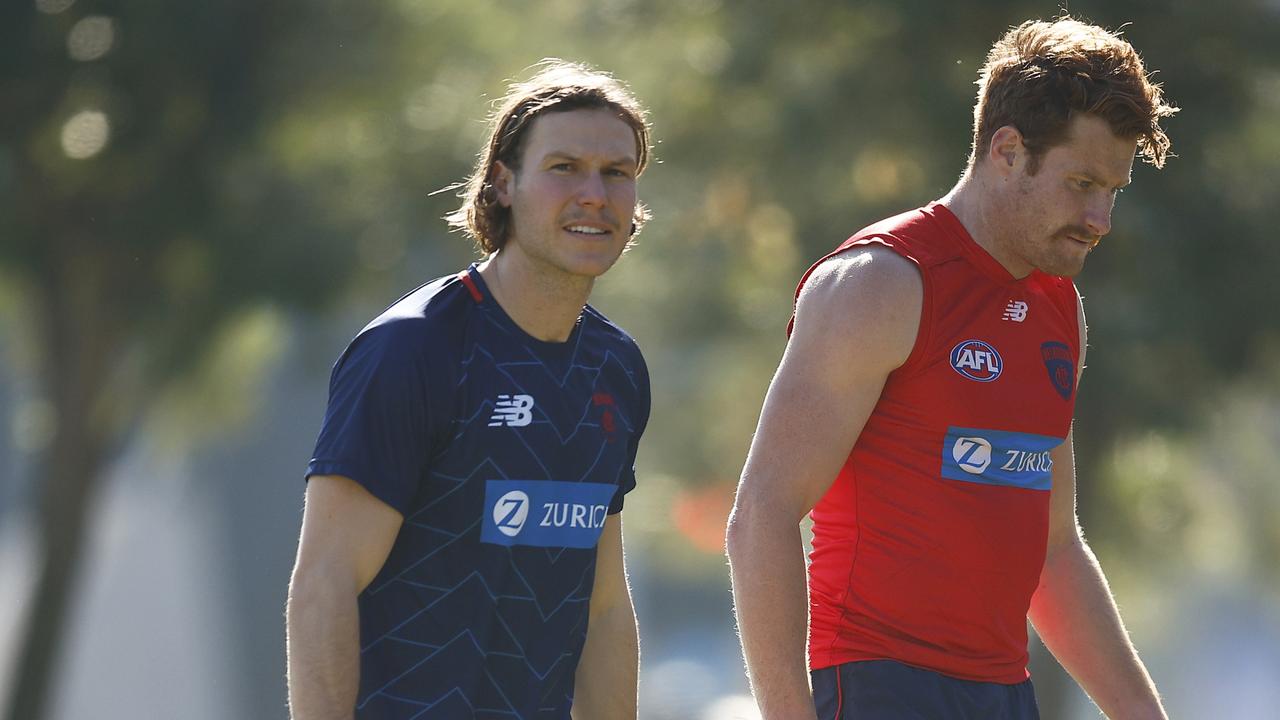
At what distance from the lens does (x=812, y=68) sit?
1472cm

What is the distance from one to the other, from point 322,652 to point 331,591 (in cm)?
11

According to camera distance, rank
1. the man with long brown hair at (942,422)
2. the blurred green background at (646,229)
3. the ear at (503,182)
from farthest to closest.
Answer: the blurred green background at (646,229), the ear at (503,182), the man with long brown hair at (942,422)

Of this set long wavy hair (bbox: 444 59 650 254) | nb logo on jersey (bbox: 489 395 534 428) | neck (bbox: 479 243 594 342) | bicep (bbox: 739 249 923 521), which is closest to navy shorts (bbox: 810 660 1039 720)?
bicep (bbox: 739 249 923 521)

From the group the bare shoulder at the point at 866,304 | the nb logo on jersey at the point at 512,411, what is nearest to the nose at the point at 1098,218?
the bare shoulder at the point at 866,304

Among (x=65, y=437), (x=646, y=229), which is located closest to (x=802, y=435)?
(x=646, y=229)

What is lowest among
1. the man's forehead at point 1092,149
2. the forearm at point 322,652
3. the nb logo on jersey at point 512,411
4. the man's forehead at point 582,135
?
the forearm at point 322,652

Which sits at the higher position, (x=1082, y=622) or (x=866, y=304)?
(x=866, y=304)

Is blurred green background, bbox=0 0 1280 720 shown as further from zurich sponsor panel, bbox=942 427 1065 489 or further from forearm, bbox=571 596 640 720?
forearm, bbox=571 596 640 720

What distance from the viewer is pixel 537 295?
3.83m

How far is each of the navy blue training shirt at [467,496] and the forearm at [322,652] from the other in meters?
0.16

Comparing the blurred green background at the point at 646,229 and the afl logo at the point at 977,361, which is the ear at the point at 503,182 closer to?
the afl logo at the point at 977,361

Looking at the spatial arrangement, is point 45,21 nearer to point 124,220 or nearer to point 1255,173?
point 124,220

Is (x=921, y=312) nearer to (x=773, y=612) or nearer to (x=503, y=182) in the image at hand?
(x=773, y=612)

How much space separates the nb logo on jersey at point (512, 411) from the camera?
3668 millimetres
